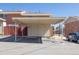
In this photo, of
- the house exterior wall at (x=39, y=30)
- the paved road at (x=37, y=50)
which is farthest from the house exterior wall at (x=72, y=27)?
the paved road at (x=37, y=50)

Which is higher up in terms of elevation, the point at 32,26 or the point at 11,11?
the point at 11,11

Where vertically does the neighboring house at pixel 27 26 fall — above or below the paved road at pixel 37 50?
above

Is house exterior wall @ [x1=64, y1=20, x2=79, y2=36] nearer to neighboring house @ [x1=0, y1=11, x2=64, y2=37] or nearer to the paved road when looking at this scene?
neighboring house @ [x1=0, y1=11, x2=64, y2=37]

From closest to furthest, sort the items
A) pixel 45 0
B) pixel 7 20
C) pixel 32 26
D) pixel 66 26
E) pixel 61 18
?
pixel 45 0 < pixel 61 18 < pixel 32 26 < pixel 66 26 < pixel 7 20

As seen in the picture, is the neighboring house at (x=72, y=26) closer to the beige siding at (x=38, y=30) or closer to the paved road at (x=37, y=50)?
the beige siding at (x=38, y=30)

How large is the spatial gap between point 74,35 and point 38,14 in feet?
61.1

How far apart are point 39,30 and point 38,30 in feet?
0.81

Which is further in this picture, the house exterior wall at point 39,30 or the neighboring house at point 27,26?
the house exterior wall at point 39,30

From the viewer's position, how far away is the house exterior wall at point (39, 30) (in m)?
35.7
